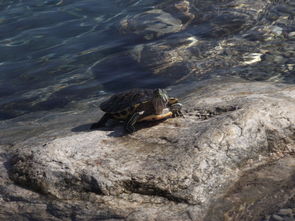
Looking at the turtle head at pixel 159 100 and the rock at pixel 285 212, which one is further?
the turtle head at pixel 159 100

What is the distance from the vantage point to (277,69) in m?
8.98

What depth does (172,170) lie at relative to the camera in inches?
170

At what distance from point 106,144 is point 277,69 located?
504 centimetres

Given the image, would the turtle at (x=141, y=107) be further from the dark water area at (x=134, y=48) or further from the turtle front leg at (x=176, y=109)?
the dark water area at (x=134, y=48)

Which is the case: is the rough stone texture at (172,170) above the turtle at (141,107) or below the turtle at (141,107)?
below

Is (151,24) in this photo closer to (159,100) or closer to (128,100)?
(128,100)

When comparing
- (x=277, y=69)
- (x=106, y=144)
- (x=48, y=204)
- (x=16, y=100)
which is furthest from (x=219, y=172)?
(x=16, y=100)

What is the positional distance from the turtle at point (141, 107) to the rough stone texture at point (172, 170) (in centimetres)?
12

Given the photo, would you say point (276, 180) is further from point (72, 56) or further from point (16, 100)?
point (72, 56)

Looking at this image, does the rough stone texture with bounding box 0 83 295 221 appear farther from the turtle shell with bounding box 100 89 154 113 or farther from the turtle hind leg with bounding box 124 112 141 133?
the turtle shell with bounding box 100 89 154 113

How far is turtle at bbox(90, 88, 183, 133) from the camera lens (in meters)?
5.26

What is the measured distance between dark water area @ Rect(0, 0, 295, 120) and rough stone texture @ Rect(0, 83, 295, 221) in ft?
12.6

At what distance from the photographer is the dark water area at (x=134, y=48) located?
31.2ft

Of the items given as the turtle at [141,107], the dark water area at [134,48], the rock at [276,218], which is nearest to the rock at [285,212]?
the rock at [276,218]
